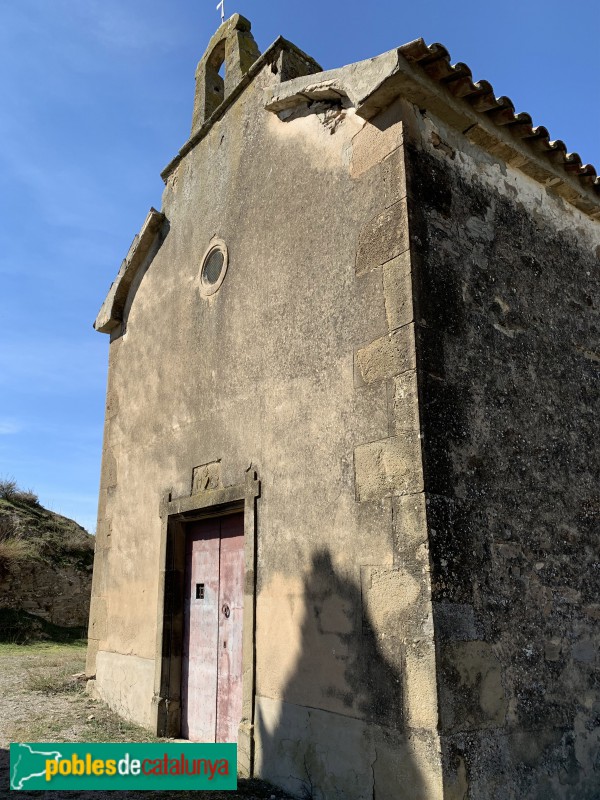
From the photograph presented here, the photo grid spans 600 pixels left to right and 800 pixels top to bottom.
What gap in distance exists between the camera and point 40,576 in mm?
14102

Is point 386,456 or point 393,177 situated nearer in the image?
point 386,456

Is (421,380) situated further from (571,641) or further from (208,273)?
(208,273)

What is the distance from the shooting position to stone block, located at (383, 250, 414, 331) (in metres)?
3.94

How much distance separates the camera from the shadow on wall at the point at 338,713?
347 cm

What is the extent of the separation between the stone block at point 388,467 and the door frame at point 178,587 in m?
1.18

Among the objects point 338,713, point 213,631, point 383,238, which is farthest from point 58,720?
point 383,238

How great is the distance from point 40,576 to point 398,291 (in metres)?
12.7

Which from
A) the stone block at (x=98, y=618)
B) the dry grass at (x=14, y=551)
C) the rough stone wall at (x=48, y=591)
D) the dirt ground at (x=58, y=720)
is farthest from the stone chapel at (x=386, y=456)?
the dry grass at (x=14, y=551)

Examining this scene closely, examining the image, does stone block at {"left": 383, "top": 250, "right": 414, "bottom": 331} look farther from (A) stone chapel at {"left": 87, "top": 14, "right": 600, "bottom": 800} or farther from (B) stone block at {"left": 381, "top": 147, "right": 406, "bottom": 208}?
(B) stone block at {"left": 381, "top": 147, "right": 406, "bottom": 208}

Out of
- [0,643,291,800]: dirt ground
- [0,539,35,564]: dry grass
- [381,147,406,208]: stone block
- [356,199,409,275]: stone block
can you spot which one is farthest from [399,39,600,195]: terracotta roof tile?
[0,539,35,564]: dry grass

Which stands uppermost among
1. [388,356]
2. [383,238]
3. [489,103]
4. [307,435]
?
[489,103]

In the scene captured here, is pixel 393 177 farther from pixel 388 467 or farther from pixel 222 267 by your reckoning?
pixel 222 267

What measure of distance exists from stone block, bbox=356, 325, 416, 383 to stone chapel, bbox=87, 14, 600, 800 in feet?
0.05

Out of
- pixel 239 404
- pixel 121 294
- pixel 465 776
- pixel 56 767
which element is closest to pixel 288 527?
pixel 239 404
